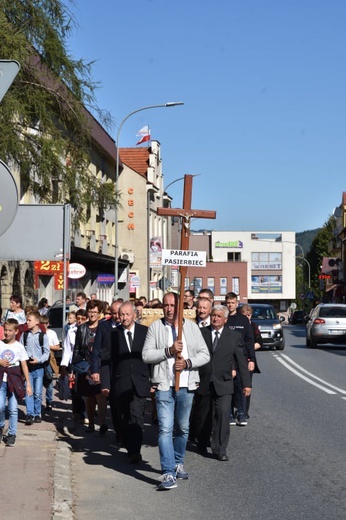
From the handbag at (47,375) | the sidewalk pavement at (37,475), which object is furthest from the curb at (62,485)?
the handbag at (47,375)

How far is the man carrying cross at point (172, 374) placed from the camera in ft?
30.8

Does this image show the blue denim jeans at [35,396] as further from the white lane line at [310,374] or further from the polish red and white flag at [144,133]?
the polish red and white flag at [144,133]

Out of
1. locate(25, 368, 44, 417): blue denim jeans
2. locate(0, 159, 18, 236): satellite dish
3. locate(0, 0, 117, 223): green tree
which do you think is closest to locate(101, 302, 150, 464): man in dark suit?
locate(25, 368, 44, 417): blue denim jeans

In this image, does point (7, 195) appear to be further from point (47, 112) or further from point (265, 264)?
point (265, 264)

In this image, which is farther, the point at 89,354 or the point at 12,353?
the point at 89,354

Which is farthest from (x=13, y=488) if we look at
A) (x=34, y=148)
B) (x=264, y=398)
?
(x=34, y=148)

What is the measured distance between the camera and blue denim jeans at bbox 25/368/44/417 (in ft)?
47.3

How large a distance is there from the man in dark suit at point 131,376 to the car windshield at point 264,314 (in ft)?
89.8

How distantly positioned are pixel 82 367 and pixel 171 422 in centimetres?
427

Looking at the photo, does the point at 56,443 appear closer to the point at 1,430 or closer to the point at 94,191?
Result: the point at 1,430

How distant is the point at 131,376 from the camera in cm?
1109

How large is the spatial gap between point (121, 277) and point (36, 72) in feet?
150

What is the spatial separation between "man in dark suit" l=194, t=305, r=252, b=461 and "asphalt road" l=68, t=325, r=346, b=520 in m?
0.30

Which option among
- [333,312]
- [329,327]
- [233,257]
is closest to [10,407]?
[329,327]
